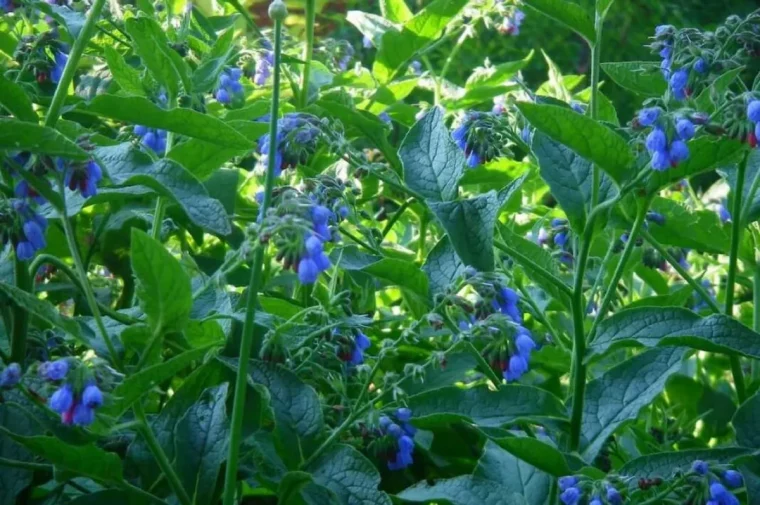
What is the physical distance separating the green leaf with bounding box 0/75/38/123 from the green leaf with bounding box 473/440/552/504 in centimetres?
65

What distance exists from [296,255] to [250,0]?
2257 mm

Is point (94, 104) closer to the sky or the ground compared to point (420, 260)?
closer to the sky

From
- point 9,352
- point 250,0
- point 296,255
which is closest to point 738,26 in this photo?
point 296,255

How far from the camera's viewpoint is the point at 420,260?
6.70 feet

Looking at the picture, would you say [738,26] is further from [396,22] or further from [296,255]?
[396,22]

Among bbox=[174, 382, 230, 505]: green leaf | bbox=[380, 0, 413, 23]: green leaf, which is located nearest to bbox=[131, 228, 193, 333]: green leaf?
bbox=[174, 382, 230, 505]: green leaf

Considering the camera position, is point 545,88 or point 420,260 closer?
point 420,260

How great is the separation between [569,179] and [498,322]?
10.4 inches

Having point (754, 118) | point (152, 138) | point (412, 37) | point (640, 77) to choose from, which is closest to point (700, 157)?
point (754, 118)

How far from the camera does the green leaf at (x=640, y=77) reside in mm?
1590

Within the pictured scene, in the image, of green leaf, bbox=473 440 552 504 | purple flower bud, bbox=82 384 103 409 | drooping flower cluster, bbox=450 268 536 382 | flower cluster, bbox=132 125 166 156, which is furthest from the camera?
flower cluster, bbox=132 125 166 156

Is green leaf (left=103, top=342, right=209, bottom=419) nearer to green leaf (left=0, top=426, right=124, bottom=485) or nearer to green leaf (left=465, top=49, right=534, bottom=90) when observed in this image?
green leaf (left=0, top=426, right=124, bottom=485)

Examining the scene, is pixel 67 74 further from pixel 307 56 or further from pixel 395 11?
pixel 395 11

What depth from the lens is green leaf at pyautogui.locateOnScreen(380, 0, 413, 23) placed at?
7.89 feet
